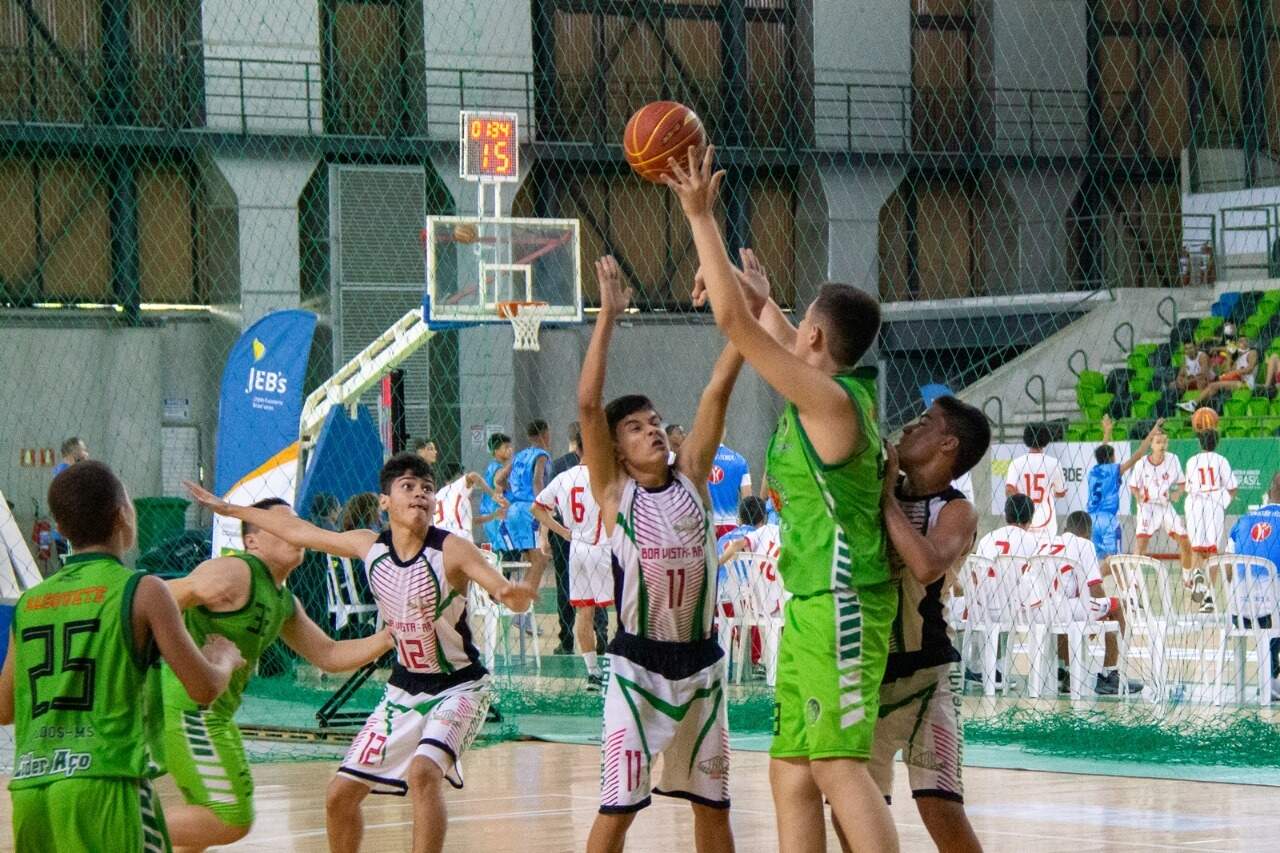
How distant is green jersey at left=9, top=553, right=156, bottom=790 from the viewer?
4305mm

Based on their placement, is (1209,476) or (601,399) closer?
(601,399)

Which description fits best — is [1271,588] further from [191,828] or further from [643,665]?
[191,828]

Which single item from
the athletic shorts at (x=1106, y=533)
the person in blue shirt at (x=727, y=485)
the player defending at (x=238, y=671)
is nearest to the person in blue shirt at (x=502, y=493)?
the person in blue shirt at (x=727, y=485)

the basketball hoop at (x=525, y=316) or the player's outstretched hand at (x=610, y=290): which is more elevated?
the basketball hoop at (x=525, y=316)

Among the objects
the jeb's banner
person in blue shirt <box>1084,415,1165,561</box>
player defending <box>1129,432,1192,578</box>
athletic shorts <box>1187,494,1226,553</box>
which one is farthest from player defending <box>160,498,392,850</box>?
person in blue shirt <box>1084,415,1165,561</box>

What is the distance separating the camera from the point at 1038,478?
46.1ft

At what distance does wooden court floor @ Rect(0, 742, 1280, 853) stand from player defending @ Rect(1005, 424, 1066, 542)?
437 centimetres

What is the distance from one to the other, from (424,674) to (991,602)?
19.8 feet

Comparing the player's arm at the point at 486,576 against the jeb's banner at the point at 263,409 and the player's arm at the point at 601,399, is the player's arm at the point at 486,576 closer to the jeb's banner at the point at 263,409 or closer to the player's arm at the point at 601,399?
the player's arm at the point at 601,399

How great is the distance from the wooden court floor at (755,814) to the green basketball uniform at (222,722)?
1615 millimetres

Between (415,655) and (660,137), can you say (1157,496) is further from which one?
(660,137)

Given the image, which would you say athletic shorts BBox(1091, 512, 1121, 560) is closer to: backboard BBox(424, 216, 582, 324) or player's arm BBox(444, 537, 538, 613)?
backboard BBox(424, 216, 582, 324)

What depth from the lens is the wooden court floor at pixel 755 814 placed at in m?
7.67

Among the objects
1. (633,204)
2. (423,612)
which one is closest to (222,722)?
(423,612)
